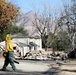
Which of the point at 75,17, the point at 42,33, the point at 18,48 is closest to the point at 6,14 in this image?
the point at 75,17

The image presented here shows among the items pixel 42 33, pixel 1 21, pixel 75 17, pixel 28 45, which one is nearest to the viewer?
pixel 1 21

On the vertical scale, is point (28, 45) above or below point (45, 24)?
below

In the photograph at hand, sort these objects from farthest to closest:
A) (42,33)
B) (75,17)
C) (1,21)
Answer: (42,33), (75,17), (1,21)

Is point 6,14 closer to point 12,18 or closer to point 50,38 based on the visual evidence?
point 12,18

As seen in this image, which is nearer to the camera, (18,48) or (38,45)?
(18,48)

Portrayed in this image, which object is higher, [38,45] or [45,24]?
[45,24]

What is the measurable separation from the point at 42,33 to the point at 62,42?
44.9ft

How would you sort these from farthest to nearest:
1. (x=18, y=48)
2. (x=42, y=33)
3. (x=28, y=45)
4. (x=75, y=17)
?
(x=42, y=33), (x=28, y=45), (x=18, y=48), (x=75, y=17)

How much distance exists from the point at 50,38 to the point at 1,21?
55.9m

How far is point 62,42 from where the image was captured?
88500 mm

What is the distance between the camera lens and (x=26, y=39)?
3784 inches

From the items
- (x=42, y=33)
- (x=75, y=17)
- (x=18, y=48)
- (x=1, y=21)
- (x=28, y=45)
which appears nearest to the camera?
(x=1, y=21)

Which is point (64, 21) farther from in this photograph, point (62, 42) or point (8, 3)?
point (62, 42)

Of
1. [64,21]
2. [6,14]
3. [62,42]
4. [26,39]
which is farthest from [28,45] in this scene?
[6,14]
